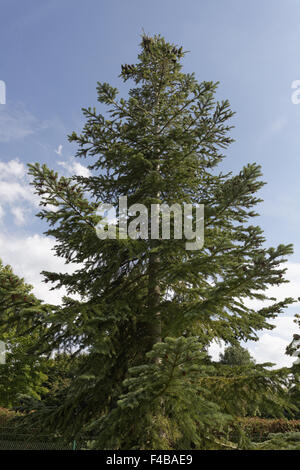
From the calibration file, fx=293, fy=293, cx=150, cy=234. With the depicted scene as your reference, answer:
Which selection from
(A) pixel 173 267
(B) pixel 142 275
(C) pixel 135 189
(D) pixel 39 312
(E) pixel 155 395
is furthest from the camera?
(C) pixel 135 189

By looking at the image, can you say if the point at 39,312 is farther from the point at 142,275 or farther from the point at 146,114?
the point at 146,114

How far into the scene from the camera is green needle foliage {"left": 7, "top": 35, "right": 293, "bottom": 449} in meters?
4.19

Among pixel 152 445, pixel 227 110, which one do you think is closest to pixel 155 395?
pixel 152 445

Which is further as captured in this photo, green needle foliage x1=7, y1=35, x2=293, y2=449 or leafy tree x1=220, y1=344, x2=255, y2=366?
leafy tree x1=220, y1=344, x2=255, y2=366

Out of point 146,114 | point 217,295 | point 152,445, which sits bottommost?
point 152,445

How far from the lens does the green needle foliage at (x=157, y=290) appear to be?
4189mm

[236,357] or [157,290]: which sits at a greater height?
[157,290]

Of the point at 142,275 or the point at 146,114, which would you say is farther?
the point at 146,114

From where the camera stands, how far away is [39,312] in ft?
16.1

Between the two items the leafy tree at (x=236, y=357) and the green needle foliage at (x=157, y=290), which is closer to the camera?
the green needle foliage at (x=157, y=290)

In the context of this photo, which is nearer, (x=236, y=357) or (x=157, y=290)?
(x=157, y=290)

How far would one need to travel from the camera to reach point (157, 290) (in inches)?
279

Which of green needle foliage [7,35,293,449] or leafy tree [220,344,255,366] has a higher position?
green needle foliage [7,35,293,449]

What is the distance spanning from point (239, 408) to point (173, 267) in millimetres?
2903
